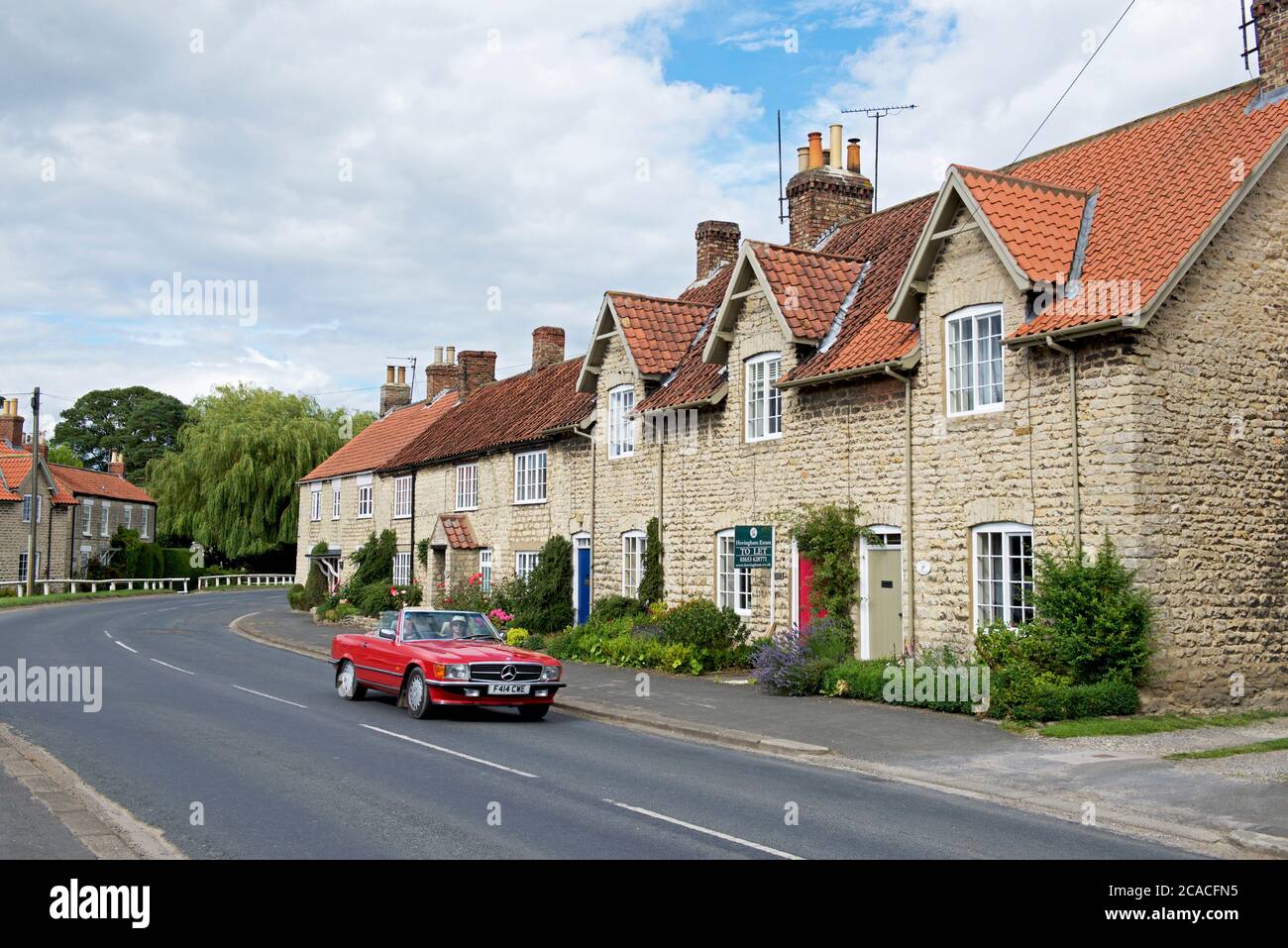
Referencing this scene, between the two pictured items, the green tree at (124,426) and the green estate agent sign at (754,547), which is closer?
the green estate agent sign at (754,547)

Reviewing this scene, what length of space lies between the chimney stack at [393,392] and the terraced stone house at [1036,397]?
3257 centimetres

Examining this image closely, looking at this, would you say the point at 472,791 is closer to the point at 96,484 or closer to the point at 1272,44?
the point at 1272,44

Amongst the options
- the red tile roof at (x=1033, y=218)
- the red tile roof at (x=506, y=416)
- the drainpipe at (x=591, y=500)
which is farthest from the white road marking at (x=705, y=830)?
the red tile roof at (x=506, y=416)

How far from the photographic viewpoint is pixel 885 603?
1861 cm

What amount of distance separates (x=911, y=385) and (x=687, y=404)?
6.28 metres

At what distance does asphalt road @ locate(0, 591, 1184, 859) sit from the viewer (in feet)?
27.2

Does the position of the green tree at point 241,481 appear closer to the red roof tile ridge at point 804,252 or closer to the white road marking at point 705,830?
the red roof tile ridge at point 804,252

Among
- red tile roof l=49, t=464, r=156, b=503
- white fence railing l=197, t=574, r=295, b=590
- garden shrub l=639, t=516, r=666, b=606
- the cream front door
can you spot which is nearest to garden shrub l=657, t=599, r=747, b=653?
garden shrub l=639, t=516, r=666, b=606

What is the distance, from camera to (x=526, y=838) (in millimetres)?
8297

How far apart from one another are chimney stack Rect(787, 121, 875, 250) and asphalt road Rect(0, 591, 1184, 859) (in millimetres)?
15302

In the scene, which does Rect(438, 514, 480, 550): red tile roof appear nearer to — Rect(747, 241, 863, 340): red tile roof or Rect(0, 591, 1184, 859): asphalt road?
Rect(747, 241, 863, 340): red tile roof

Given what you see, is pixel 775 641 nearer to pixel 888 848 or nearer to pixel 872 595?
pixel 872 595

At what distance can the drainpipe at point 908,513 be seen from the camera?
17.8 meters

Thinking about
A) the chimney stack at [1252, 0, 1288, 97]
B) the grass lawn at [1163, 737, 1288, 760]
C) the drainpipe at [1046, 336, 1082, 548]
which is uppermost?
the chimney stack at [1252, 0, 1288, 97]
